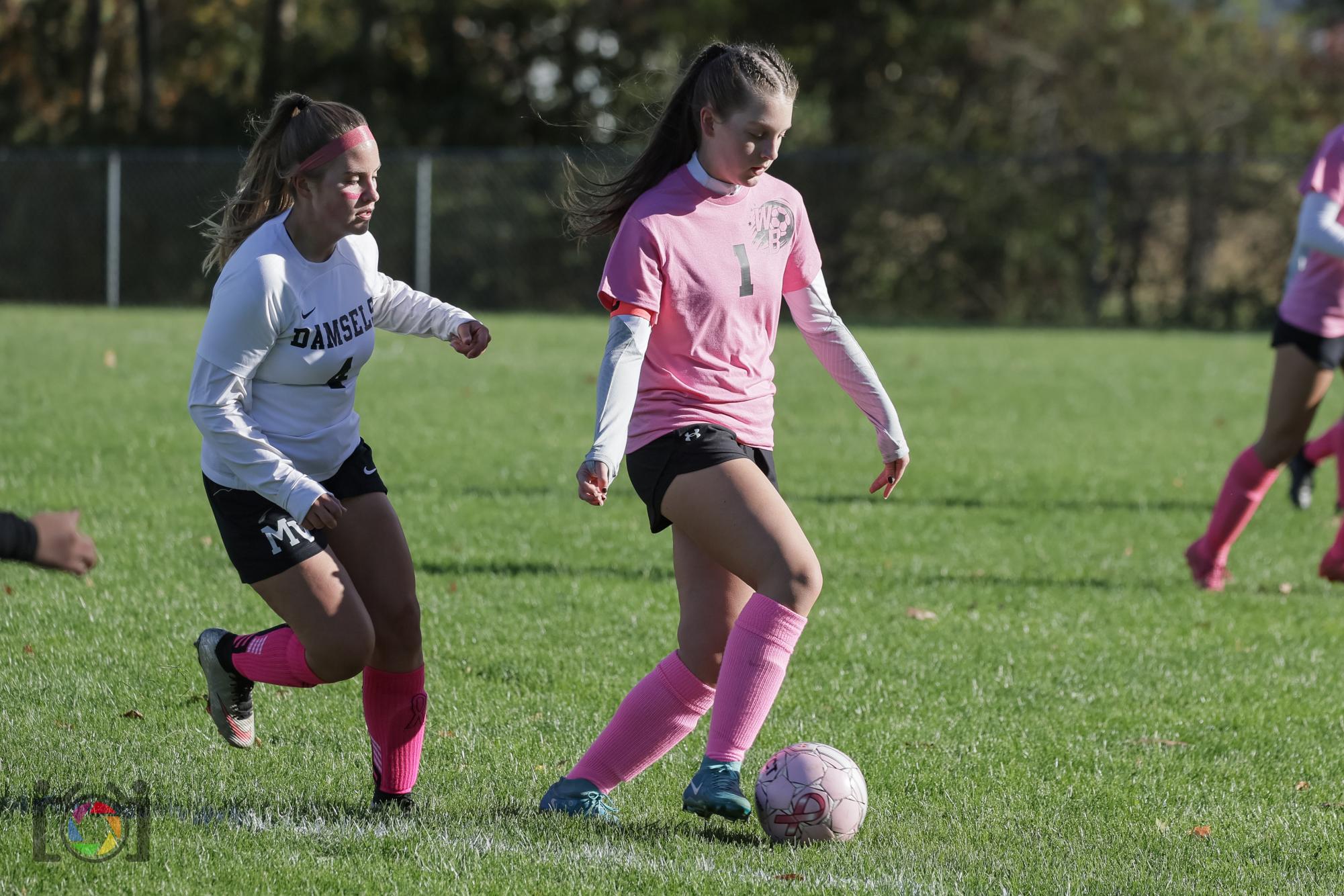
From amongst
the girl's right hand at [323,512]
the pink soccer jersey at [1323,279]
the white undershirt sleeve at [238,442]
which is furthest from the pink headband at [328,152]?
the pink soccer jersey at [1323,279]

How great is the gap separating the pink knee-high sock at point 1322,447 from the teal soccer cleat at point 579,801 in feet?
20.1

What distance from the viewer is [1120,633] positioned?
20.4 feet

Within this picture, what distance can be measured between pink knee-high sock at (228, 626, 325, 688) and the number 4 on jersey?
644 mm

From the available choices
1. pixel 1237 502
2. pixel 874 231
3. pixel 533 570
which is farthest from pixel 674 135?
pixel 874 231

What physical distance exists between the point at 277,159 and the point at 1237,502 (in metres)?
4.98

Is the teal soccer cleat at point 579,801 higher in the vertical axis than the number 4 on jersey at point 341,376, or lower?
lower

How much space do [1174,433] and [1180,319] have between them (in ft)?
45.7

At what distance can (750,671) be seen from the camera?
3.61 meters

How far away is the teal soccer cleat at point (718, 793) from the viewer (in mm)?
3625

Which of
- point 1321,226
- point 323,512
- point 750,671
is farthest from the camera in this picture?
point 1321,226

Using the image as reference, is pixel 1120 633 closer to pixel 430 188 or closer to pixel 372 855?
pixel 372 855

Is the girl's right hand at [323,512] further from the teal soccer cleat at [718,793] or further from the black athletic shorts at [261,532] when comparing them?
the teal soccer cleat at [718,793]

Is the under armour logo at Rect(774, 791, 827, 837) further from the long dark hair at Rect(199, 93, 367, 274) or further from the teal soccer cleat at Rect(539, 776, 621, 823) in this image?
the long dark hair at Rect(199, 93, 367, 274)

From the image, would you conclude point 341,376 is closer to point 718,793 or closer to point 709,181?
point 709,181
